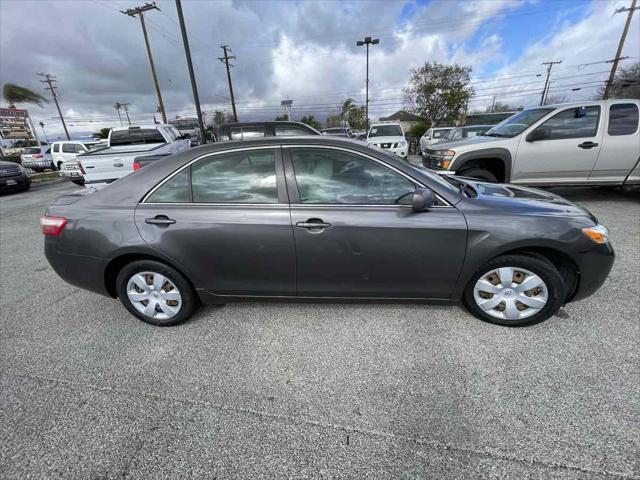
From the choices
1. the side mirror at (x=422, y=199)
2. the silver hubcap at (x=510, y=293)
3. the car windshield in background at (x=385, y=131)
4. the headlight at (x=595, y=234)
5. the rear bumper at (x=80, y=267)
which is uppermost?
the car windshield in background at (x=385, y=131)

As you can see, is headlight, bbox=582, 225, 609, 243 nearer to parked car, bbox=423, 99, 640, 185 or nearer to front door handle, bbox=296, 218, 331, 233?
front door handle, bbox=296, 218, 331, 233

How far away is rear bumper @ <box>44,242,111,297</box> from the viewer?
8.16 feet

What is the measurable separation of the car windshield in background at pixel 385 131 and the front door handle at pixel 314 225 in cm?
1147

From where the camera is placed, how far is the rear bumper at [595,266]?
7.39ft

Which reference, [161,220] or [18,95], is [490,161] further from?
[18,95]

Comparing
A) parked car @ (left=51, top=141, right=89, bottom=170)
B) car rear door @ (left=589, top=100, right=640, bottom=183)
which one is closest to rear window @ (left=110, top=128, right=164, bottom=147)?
parked car @ (left=51, top=141, right=89, bottom=170)

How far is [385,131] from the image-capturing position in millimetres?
12820

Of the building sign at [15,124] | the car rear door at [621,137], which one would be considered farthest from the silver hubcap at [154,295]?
the building sign at [15,124]

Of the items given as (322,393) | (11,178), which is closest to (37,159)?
(11,178)

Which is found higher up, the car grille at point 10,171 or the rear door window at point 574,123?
the rear door window at point 574,123

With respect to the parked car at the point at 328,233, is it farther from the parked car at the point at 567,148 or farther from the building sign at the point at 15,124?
the building sign at the point at 15,124

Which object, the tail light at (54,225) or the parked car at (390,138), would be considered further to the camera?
the parked car at (390,138)

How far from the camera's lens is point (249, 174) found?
234 centimetres

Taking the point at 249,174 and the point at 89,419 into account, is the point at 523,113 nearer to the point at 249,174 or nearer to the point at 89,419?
the point at 249,174
